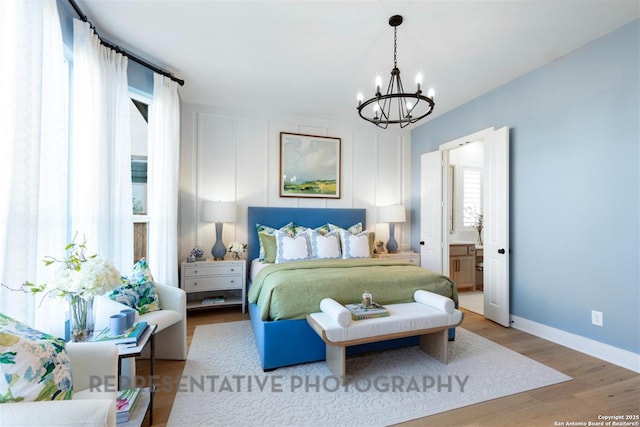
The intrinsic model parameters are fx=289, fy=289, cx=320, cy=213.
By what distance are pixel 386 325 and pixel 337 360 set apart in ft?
1.51

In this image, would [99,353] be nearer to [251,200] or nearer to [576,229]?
[251,200]

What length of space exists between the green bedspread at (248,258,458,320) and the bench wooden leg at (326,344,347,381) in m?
0.36

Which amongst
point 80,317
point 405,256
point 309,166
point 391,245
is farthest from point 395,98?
point 80,317

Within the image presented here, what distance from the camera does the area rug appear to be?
1.83 metres

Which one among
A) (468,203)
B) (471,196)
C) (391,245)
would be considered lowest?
(391,245)

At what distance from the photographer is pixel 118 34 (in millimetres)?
2502

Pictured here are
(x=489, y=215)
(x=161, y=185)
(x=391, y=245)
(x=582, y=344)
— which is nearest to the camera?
(x=582, y=344)

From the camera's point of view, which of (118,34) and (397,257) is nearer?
(118,34)

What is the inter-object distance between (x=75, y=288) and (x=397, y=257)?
3.84 metres

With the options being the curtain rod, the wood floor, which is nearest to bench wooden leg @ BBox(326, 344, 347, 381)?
the wood floor

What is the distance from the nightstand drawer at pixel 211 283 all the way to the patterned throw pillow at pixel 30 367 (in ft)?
7.87

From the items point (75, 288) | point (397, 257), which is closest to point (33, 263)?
point (75, 288)

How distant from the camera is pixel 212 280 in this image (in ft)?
12.0

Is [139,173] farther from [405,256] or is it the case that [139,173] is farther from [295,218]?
[405,256]
